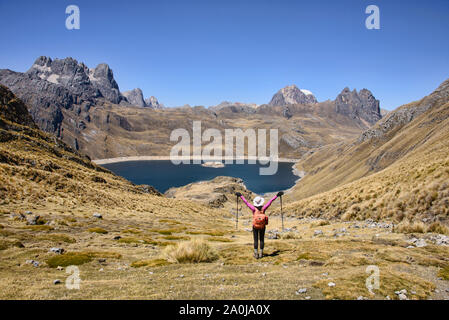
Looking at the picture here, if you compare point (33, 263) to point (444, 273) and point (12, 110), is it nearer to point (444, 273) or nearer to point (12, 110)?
point (444, 273)

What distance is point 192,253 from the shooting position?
54.3 feet

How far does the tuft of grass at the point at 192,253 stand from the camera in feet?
54.1

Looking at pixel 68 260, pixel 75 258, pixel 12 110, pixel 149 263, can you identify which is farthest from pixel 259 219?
pixel 12 110

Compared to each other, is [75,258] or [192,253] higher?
A: [192,253]

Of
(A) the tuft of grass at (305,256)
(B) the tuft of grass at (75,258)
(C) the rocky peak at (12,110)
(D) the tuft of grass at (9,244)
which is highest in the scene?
(C) the rocky peak at (12,110)

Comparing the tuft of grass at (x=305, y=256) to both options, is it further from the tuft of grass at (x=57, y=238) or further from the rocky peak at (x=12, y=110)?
the rocky peak at (x=12, y=110)

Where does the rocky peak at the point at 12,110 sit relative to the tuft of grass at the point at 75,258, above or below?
above

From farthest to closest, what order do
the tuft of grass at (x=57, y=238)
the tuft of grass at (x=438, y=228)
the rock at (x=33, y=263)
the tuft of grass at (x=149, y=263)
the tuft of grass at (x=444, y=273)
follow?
the tuft of grass at (x=57, y=238) < the tuft of grass at (x=438, y=228) < the tuft of grass at (x=149, y=263) < the rock at (x=33, y=263) < the tuft of grass at (x=444, y=273)

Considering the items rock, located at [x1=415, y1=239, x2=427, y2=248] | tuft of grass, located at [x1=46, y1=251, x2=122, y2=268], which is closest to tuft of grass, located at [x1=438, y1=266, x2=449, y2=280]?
rock, located at [x1=415, y1=239, x2=427, y2=248]

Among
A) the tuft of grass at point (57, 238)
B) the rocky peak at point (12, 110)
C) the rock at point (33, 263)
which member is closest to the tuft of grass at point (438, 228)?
the rock at point (33, 263)

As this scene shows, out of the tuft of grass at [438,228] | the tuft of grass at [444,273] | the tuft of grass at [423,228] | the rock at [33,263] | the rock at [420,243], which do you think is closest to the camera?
the tuft of grass at [444,273]

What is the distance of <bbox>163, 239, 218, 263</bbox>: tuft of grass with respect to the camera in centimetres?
1650

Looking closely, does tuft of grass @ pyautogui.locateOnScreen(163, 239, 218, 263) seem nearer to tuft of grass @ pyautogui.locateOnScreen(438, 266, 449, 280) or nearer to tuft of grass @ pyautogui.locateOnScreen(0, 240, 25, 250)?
tuft of grass @ pyautogui.locateOnScreen(0, 240, 25, 250)
